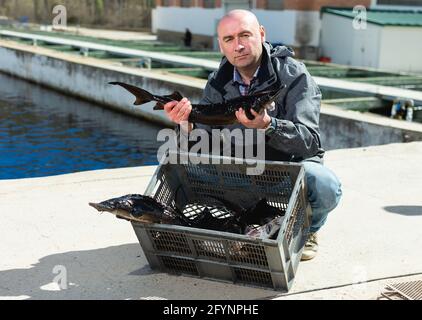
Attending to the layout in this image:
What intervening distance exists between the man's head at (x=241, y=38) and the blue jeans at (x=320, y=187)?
0.74 metres

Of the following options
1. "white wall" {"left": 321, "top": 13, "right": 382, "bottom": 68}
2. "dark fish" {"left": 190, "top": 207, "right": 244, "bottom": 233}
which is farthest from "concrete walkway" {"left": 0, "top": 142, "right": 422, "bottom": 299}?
"white wall" {"left": 321, "top": 13, "right": 382, "bottom": 68}

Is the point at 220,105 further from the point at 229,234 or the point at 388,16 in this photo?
the point at 388,16

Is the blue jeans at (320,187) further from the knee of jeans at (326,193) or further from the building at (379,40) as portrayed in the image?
the building at (379,40)

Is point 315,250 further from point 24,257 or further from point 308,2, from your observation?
point 308,2

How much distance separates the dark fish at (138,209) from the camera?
11.0ft

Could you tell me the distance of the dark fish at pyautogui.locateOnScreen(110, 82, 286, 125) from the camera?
3.20 m

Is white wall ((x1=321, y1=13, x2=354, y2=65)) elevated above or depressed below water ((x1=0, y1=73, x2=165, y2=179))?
above

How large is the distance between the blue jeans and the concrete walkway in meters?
0.46

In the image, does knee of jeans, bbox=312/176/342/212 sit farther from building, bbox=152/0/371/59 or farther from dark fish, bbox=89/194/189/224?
building, bbox=152/0/371/59

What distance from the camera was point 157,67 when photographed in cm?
2039

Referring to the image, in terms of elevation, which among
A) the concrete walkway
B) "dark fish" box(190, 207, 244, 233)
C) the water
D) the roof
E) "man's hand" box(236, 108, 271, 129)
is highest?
the roof

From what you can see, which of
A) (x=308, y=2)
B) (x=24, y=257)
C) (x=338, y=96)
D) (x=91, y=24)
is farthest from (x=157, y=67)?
(x=91, y=24)

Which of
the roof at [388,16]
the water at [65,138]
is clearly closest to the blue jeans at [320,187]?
the water at [65,138]

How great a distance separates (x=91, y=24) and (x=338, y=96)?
44.4 metres
